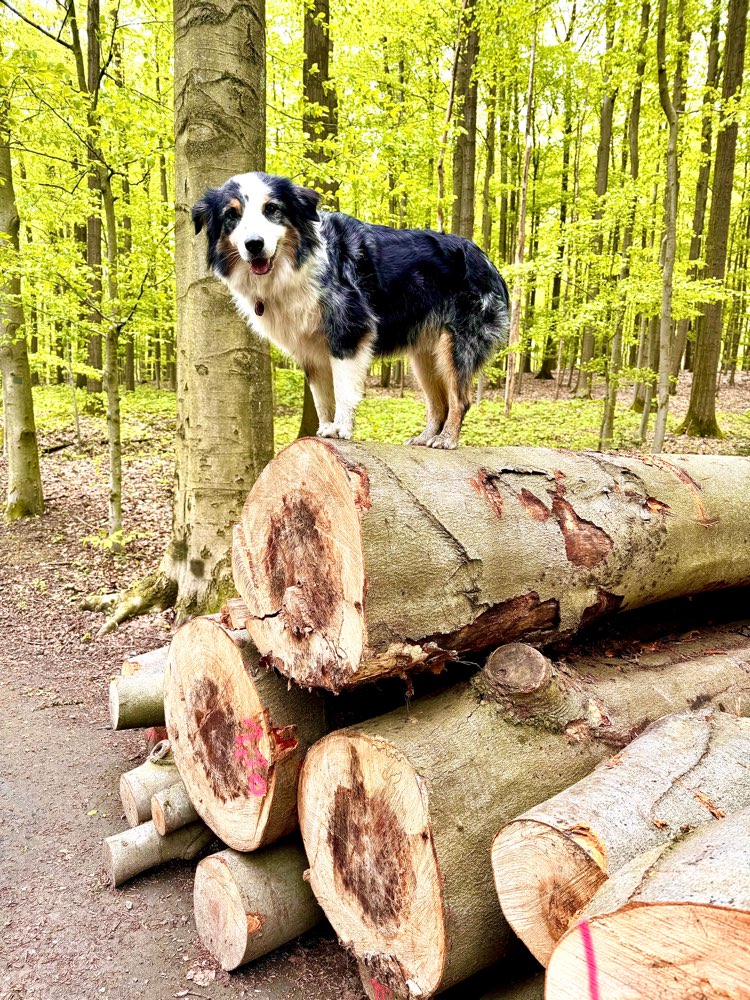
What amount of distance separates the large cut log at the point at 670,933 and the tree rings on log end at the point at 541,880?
0.76 ft

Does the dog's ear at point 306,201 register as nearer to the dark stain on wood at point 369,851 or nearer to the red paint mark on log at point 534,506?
the red paint mark on log at point 534,506

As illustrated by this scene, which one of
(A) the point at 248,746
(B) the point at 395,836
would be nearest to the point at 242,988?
(A) the point at 248,746

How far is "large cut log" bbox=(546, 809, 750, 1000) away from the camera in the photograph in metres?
1.04

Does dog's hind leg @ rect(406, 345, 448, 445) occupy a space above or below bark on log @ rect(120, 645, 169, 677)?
above

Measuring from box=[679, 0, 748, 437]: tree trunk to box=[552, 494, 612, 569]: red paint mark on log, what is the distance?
9.34 metres

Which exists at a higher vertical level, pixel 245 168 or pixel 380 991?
pixel 245 168

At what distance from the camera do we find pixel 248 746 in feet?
7.75

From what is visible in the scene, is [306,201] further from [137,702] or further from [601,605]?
[137,702]

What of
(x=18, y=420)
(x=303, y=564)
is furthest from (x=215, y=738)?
(x=18, y=420)

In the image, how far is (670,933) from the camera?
1096mm

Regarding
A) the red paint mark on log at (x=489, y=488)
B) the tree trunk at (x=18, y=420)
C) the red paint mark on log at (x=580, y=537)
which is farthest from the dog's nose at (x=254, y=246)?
the tree trunk at (x=18, y=420)

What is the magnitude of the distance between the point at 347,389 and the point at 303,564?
1.12 metres

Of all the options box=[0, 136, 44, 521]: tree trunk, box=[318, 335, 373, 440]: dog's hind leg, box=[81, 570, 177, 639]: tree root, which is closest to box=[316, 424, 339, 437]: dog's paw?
box=[318, 335, 373, 440]: dog's hind leg

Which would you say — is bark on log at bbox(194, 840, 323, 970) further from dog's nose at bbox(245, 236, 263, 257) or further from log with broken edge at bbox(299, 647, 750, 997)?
dog's nose at bbox(245, 236, 263, 257)
